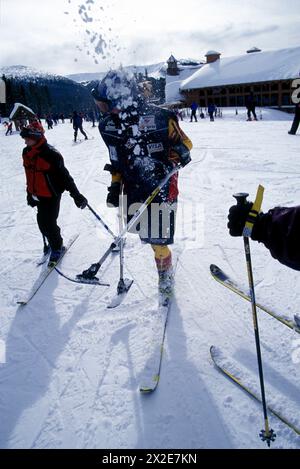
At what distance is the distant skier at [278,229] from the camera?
1.61 meters

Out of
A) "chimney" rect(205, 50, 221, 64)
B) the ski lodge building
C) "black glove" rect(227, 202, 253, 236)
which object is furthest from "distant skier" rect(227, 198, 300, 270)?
"chimney" rect(205, 50, 221, 64)

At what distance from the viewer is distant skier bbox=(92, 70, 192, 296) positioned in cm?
282

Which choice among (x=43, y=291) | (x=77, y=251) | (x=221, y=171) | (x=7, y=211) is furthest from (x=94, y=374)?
(x=221, y=171)

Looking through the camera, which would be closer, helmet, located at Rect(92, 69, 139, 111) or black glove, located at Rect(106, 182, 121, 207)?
helmet, located at Rect(92, 69, 139, 111)

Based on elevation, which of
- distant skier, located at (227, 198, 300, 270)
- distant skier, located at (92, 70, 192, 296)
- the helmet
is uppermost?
the helmet

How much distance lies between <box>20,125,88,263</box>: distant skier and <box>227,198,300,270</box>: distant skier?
253 centimetres

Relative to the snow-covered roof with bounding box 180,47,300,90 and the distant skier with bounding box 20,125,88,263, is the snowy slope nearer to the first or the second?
the distant skier with bounding box 20,125,88,263

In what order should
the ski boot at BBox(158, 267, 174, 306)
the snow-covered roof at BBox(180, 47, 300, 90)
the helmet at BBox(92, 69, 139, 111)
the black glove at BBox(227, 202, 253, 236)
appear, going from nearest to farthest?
the black glove at BBox(227, 202, 253, 236)
the helmet at BBox(92, 69, 139, 111)
the ski boot at BBox(158, 267, 174, 306)
the snow-covered roof at BBox(180, 47, 300, 90)

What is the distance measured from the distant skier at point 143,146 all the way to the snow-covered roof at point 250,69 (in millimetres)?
40025

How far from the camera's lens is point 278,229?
1684 mm

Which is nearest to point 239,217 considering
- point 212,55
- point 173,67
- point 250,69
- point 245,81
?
point 245,81

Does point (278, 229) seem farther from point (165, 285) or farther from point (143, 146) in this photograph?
point (165, 285)
